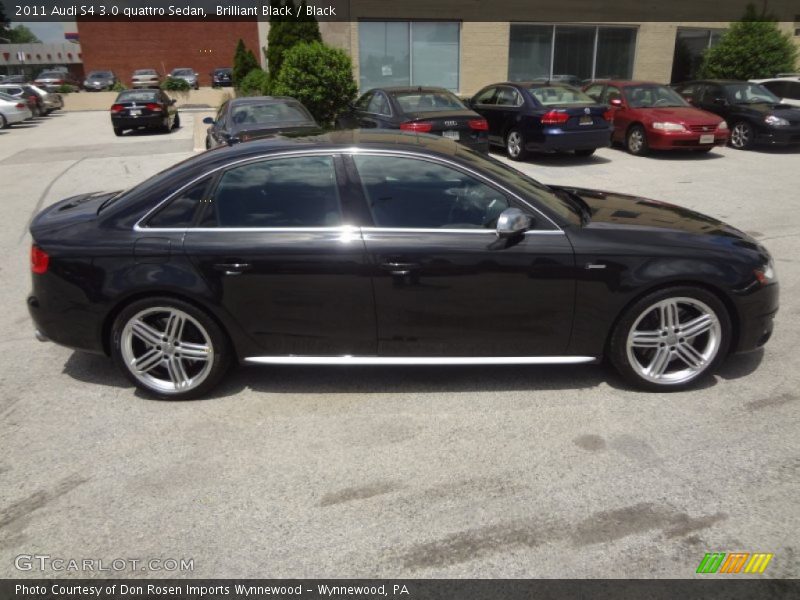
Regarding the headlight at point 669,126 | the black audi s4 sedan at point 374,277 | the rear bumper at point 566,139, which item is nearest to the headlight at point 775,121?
the headlight at point 669,126

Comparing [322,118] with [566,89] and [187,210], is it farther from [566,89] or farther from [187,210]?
[187,210]

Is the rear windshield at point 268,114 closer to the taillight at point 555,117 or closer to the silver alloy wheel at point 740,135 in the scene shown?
the taillight at point 555,117

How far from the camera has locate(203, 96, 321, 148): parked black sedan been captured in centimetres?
1056

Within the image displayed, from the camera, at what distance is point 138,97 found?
808 inches

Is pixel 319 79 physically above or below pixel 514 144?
above

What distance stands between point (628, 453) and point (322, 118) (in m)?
16.2

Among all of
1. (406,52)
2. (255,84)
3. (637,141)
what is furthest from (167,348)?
(255,84)

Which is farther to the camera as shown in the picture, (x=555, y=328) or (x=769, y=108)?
(x=769, y=108)

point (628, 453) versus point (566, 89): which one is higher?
point (566, 89)

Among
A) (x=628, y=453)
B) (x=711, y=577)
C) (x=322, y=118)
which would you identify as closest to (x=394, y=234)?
(x=628, y=453)

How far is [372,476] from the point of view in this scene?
3.36 meters

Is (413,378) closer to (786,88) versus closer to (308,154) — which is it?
(308,154)

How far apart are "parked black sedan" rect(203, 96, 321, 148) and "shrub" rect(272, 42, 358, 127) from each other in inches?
230

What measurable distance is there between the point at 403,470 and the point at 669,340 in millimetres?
1897
